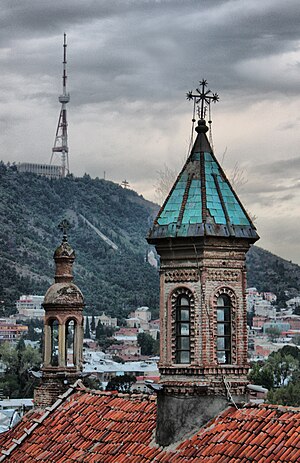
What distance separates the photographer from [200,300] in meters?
18.4

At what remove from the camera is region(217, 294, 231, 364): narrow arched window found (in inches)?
730

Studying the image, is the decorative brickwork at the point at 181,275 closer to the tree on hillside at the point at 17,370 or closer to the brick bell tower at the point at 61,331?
the brick bell tower at the point at 61,331

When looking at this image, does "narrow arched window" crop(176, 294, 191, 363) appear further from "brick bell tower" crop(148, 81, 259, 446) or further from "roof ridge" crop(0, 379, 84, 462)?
"roof ridge" crop(0, 379, 84, 462)

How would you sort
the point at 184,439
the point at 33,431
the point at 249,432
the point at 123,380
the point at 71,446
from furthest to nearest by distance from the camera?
the point at 123,380, the point at 33,431, the point at 71,446, the point at 184,439, the point at 249,432

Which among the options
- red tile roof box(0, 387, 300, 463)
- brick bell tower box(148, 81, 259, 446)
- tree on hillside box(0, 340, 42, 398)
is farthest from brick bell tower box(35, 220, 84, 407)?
tree on hillside box(0, 340, 42, 398)

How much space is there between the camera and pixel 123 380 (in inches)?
4761

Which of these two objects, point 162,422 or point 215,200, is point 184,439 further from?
point 215,200

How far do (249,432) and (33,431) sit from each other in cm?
739

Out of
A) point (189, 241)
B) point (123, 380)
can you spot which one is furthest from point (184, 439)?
point (123, 380)

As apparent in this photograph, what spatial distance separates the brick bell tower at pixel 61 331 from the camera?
81.2ft

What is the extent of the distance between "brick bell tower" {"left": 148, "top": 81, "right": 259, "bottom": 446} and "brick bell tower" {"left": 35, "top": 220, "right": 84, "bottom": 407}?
6507 mm

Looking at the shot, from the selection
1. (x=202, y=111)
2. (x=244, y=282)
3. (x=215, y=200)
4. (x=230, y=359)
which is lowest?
(x=230, y=359)

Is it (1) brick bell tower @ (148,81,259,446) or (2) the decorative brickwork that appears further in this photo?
(2) the decorative brickwork

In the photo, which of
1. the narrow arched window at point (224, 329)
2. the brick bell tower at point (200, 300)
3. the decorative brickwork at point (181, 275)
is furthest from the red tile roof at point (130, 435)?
the decorative brickwork at point (181, 275)
